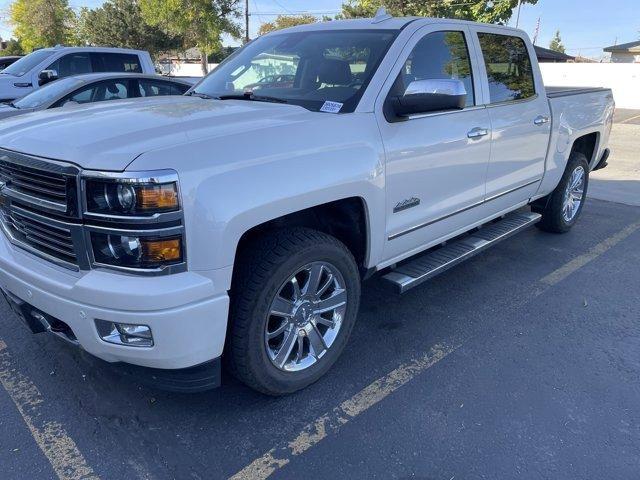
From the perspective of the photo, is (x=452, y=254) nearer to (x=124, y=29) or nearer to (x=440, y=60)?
(x=440, y=60)

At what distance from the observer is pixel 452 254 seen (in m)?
3.88

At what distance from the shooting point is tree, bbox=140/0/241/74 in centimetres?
2811

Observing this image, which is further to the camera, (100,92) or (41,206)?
(100,92)

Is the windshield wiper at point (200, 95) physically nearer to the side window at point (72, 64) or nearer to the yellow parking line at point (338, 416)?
the yellow parking line at point (338, 416)

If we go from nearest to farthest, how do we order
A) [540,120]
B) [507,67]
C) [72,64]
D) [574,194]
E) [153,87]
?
[507,67]
[540,120]
[574,194]
[153,87]
[72,64]

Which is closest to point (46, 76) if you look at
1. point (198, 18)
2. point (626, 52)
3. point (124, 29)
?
point (198, 18)

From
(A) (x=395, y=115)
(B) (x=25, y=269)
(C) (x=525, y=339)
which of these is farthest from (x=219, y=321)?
(C) (x=525, y=339)

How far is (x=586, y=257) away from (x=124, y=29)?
4139cm

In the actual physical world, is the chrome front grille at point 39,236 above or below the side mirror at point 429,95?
below

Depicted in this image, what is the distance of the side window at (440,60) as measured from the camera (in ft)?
11.1

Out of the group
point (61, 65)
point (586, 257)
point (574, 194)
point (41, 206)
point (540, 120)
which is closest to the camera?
point (41, 206)

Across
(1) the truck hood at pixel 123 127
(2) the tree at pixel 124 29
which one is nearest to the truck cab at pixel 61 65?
(1) the truck hood at pixel 123 127

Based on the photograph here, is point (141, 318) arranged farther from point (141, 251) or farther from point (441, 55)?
point (441, 55)

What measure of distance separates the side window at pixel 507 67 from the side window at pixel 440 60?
291mm
